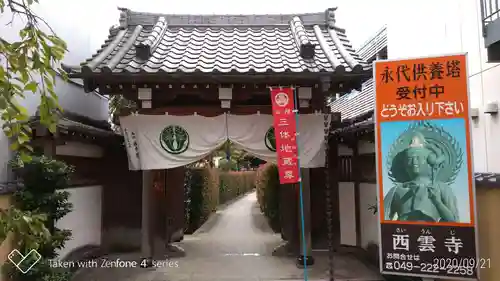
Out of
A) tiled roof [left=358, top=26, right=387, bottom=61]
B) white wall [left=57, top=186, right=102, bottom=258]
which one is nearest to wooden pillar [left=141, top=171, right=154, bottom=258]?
white wall [left=57, top=186, right=102, bottom=258]

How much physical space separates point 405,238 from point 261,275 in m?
3.24

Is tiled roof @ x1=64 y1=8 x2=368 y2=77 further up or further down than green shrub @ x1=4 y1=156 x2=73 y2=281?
further up

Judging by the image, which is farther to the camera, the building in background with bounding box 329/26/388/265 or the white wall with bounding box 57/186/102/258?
Answer: the building in background with bounding box 329/26/388/265

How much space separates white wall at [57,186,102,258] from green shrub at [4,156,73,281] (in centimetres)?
129

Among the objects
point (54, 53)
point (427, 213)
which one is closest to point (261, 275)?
point (427, 213)

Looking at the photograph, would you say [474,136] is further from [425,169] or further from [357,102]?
[357,102]

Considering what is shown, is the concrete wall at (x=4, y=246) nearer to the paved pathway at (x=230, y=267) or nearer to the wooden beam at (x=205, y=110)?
the paved pathway at (x=230, y=267)

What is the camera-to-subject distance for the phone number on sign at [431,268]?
4.81 metres

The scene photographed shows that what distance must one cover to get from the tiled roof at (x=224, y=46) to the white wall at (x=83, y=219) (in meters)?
2.80

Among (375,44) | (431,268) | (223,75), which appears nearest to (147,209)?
(223,75)

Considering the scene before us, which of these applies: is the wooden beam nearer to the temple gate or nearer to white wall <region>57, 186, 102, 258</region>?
the temple gate

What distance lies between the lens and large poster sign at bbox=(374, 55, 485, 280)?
16.0 ft

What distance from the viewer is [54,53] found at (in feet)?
8.63

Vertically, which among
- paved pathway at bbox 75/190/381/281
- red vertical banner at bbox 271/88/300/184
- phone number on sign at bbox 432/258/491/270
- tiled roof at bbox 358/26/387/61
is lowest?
paved pathway at bbox 75/190/381/281
